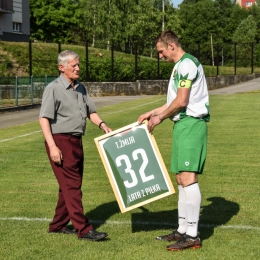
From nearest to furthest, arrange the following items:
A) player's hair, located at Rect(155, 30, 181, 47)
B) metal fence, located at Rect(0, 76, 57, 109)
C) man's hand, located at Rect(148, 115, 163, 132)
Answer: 1. player's hair, located at Rect(155, 30, 181, 47)
2. man's hand, located at Rect(148, 115, 163, 132)
3. metal fence, located at Rect(0, 76, 57, 109)

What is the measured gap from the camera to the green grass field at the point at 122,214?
637 cm

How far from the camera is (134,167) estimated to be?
22.7ft

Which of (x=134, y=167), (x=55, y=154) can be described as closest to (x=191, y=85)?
(x=134, y=167)

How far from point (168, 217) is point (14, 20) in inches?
1967

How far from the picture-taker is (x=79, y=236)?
6793mm

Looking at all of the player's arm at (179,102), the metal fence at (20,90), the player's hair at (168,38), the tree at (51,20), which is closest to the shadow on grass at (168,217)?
the player's arm at (179,102)

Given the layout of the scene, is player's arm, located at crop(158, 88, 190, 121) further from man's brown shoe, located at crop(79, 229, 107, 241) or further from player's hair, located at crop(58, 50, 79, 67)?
man's brown shoe, located at crop(79, 229, 107, 241)

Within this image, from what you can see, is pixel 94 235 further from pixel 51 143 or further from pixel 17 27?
pixel 17 27

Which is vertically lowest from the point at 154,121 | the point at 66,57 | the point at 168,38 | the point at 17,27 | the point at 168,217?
the point at 168,217

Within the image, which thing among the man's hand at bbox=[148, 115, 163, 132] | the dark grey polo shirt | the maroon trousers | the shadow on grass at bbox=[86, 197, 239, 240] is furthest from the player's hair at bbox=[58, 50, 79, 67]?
the shadow on grass at bbox=[86, 197, 239, 240]

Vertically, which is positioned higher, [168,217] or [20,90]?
[20,90]

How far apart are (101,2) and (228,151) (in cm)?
9258

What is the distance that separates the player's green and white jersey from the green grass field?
1248mm

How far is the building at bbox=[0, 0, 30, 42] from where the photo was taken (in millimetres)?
53250
